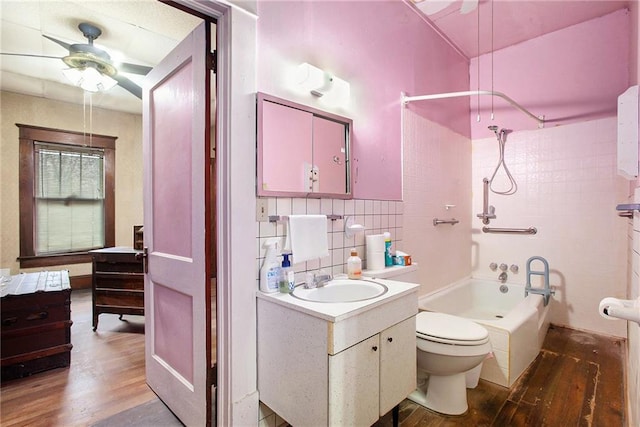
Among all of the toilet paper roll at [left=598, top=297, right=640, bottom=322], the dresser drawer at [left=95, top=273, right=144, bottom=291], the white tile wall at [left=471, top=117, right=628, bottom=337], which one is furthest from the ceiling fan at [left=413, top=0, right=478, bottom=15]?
the dresser drawer at [left=95, top=273, right=144, bottom=291]

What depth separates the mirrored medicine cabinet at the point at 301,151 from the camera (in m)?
1.48

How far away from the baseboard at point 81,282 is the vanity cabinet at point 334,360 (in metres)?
3.95

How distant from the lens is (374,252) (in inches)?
76.9

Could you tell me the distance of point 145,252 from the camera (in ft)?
6.01

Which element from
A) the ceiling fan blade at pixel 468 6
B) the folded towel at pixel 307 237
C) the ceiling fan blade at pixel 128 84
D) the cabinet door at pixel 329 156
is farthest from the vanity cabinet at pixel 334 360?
the ceiling fan blade at pixel 128 84

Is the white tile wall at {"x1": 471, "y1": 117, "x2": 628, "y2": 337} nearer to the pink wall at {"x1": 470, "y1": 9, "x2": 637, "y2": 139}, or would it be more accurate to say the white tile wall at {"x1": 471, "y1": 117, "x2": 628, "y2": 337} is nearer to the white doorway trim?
the pink wall at {"x1": 470, "y1": 9, "x2": 637, "y2": 139}

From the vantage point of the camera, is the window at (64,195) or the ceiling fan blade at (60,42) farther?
the window at (64,195)

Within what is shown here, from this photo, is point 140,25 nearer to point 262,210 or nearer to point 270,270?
point 262,210

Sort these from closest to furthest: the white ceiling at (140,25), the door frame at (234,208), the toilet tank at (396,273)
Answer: the door frame at (234,208) < the toilet tank at (396,273) < the white ceiling at (140,25)

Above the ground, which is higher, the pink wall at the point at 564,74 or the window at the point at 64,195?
the pink wall at the point at 564,74

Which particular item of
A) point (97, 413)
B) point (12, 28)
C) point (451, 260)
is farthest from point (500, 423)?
point (12, 28)

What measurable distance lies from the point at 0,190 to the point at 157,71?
11.0 feet

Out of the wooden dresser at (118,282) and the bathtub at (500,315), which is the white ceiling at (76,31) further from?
the bathtub at (500,315)

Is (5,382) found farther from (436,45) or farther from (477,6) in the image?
(477,6)
